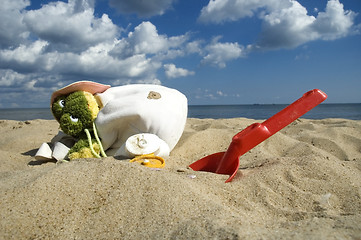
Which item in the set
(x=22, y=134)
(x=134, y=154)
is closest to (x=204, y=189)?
(x=134, y=154)

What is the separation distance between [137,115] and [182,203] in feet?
4.19

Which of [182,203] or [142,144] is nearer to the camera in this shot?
[182,203]

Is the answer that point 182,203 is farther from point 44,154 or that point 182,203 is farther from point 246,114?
point 246,114

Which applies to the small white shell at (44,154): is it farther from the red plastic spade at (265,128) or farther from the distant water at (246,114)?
the distant water at (246,114)

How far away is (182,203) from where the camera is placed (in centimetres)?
127

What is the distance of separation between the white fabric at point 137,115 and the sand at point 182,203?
0.68 metres

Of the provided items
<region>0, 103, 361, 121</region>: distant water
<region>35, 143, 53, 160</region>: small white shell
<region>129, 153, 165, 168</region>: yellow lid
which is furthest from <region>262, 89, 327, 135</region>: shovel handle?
<region>0, 103, 361, 121</region>: distant water

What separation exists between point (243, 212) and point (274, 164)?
0.85 metres

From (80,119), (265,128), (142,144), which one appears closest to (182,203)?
(265,128)

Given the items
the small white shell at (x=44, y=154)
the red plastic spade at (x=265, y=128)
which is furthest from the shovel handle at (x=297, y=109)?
the small white shell at (x=44, y=154)

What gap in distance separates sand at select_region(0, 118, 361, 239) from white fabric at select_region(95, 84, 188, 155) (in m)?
0.68

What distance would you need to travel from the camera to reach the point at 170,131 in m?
2.58

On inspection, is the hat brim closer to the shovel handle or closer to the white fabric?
the white fabric

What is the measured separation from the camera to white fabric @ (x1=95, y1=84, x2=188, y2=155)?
8.00ft
